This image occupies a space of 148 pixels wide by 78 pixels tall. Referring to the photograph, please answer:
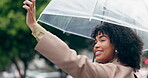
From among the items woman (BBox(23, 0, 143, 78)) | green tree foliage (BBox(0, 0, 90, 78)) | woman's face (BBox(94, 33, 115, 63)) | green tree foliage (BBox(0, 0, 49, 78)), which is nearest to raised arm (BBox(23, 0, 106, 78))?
woman (BBox(23, 0, 143, 78))

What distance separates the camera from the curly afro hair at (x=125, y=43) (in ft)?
12.4

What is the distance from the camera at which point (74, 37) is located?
16.4 m

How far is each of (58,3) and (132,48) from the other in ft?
2.09

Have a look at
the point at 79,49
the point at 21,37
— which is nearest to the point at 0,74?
the point at 79,49

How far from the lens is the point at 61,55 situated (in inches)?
130

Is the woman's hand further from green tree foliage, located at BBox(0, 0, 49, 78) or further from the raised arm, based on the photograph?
green tree foliage, located at BBox(0, 0, 49, 78)

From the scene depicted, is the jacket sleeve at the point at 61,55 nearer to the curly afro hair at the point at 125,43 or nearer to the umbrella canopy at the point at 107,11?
the umbrella canopy at the point at 107,11

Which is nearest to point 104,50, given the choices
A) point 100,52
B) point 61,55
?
point 100,52

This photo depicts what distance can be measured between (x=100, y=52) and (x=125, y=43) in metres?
0.21

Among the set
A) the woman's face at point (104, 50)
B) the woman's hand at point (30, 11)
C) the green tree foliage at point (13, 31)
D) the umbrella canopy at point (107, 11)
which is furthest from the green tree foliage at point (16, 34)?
the woman's hand at point (30, 11)

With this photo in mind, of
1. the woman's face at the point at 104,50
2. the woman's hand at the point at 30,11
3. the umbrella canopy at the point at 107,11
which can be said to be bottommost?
the woman's face at the point at 104,50

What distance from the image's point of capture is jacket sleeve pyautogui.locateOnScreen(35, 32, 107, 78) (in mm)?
3293

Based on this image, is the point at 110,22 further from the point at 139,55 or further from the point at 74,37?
the point at 74,37

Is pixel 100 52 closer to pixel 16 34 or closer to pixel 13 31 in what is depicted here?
pixel 13 31
